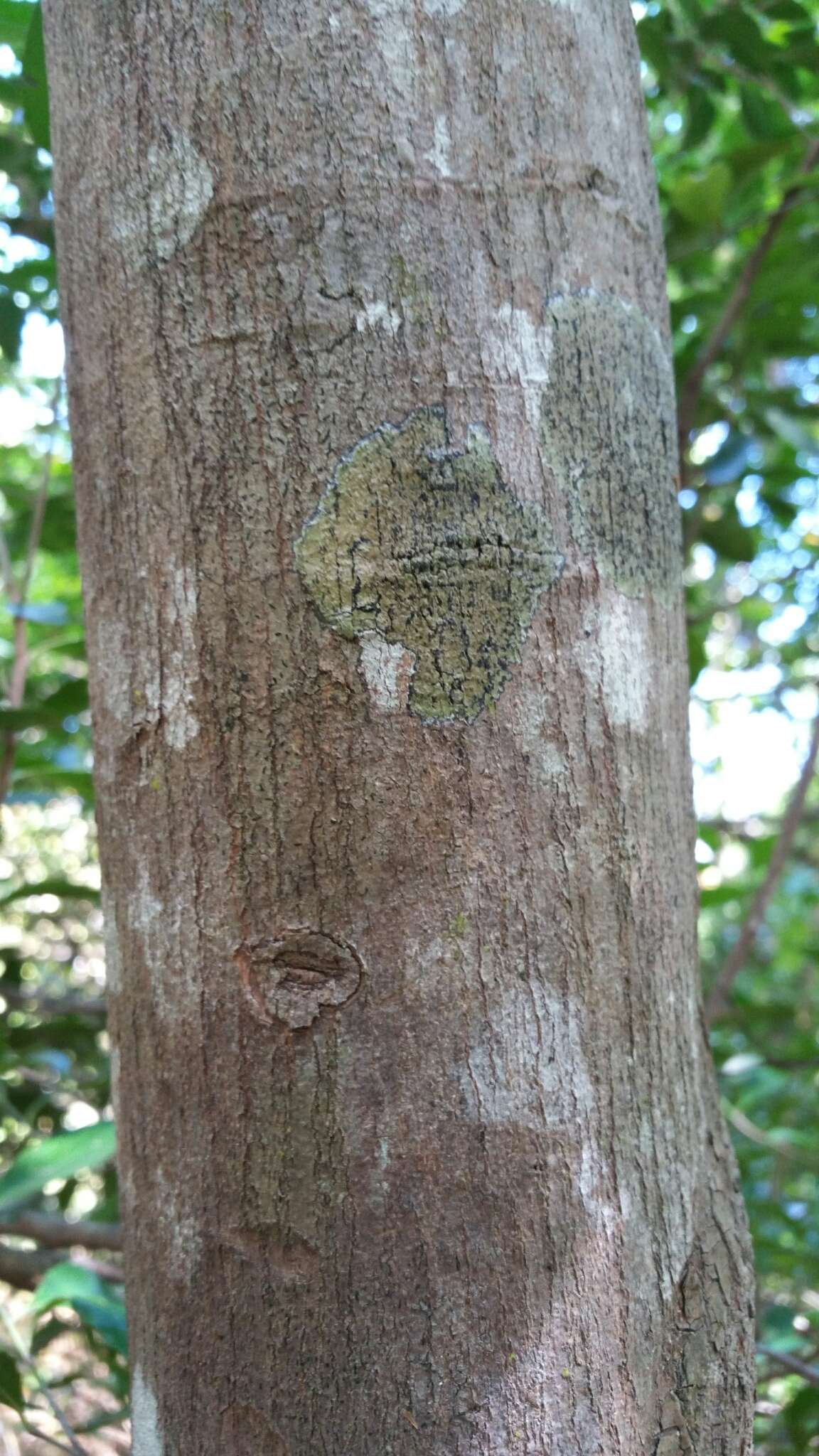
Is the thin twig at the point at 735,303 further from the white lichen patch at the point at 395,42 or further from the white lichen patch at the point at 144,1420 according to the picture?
the white lichen patch at the point at 144,1420

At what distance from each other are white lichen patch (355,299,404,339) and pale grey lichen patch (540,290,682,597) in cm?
9

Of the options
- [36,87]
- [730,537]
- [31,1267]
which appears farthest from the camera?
[730,537]

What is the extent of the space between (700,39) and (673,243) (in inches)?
10.1

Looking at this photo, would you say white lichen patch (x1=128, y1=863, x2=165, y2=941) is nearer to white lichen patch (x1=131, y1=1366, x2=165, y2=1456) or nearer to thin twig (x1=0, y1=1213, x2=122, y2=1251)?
white lichen patch (x1=131, y1=1366, x2=165, y2=1456)

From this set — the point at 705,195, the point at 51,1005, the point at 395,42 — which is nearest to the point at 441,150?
the point at 395,42

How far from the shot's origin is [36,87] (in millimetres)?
1179

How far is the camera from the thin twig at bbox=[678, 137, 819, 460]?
5.04 feet

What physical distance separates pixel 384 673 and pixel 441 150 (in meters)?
0.28

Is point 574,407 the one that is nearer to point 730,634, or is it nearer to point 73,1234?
point 73,1234

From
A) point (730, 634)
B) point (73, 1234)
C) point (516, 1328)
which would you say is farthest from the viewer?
point (730, 634)

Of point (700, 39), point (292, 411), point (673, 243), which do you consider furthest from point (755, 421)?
point (292, 411)

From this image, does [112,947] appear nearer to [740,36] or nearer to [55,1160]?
[55,1160]

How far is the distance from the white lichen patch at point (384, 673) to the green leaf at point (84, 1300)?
759 millimetres

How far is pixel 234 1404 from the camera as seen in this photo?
1.87 ft
